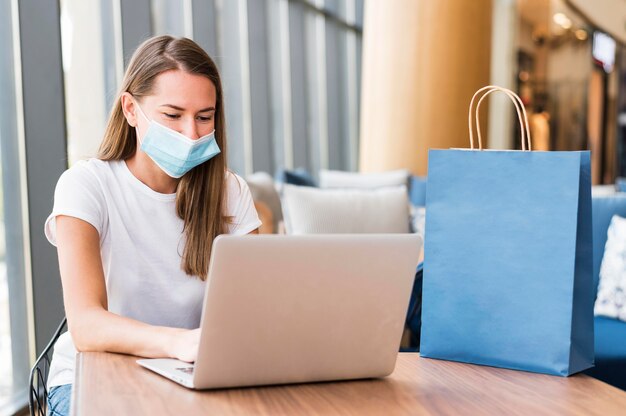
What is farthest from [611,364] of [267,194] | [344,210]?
[267,194]

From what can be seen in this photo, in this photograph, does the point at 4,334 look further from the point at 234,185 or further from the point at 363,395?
the point at 363,395

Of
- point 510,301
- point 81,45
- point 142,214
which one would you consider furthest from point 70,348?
point 81,45

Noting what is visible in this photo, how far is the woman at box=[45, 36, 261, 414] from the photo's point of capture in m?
1.51

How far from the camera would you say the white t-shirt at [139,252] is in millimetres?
1547

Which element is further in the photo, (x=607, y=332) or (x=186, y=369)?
(x=607, y=332)

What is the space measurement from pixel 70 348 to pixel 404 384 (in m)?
0.72

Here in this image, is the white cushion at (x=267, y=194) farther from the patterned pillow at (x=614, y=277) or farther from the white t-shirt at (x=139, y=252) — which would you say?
the white t-shirt at (x=139, y=252)

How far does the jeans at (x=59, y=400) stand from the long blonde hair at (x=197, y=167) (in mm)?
329

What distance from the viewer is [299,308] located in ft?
3.34

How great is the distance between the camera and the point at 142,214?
1580 millimetres

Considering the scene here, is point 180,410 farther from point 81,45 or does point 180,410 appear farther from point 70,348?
point 81,45

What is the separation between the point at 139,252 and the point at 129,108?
1.02 feet

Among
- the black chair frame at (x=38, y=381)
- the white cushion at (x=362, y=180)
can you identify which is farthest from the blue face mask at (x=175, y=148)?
the white cushion at (x=362, y=180)

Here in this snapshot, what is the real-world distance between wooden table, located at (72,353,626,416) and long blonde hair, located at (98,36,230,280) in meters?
0.43
